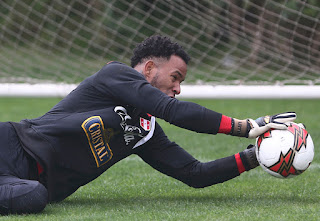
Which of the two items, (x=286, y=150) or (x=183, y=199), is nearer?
(x=286, y=150)

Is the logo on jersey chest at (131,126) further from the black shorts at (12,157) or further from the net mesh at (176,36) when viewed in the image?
the net mesh at (176,36)

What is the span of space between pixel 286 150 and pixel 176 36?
403cm

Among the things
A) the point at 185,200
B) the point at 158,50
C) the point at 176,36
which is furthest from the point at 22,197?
the point at 176,36

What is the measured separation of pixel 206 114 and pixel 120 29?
171 inches

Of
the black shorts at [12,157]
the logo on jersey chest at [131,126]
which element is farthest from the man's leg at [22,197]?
the logo on jersey chest at [131,126]

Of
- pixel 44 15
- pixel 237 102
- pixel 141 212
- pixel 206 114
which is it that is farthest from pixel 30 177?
pixel 237 102

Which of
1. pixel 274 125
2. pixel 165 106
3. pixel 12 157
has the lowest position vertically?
pixel 12 157

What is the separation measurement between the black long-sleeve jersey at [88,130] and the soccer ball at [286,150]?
72cm

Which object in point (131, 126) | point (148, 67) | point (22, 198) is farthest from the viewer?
point (148, 67)

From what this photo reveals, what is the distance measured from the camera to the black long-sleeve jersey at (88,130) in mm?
3631

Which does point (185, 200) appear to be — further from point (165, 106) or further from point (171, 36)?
point (171, 36)

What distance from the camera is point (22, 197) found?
3.38 meters

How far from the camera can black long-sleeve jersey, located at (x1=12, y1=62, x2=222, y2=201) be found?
11.9 ft

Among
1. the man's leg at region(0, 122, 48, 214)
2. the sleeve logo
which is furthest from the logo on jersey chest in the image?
the man's leg at region(0, 122, 48, 214)
